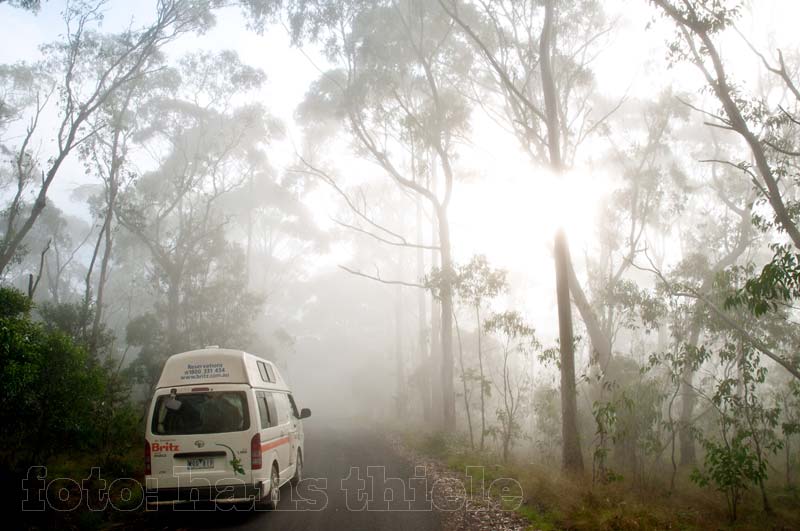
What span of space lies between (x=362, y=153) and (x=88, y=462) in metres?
15.1

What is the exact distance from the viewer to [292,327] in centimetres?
5872

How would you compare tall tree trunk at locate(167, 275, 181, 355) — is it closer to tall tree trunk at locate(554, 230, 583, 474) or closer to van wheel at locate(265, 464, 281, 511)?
van wheel at locate(265, 464, 281, 511)

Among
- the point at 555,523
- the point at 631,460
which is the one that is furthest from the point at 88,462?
the point at 631,460

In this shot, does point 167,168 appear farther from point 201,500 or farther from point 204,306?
point 201,500

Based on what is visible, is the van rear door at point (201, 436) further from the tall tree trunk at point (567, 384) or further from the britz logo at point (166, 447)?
the tall tree trunk at point (567, 384)

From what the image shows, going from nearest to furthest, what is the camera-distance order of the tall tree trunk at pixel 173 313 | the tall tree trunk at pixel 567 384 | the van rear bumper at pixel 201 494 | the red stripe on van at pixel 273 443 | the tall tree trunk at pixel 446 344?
the van rear bumper at pixel 201 494
the red stripe on van at pixel 273 443
the tall tree trunk at pixel 567 384
the tall tree trunk at pixel 446 344
the tall tree trunk at pixel 173 313

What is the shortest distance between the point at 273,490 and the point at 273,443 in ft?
2.24

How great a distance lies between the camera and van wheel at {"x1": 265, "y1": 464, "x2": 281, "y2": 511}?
8.64 metres

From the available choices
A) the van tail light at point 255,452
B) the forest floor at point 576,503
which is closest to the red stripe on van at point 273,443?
the van tail light at point 255,452

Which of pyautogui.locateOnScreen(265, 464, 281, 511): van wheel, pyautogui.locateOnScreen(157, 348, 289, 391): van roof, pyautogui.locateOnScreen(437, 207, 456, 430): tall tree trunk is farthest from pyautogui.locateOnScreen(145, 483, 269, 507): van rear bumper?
pyautogui.locateOnScreen(437, 207, 456, 430): tall tree trunk

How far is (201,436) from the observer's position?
8.10 metres

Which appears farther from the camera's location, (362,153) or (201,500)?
(362,153)

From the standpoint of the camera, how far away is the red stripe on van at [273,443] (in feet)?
27.5

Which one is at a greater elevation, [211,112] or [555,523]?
[211,112]
